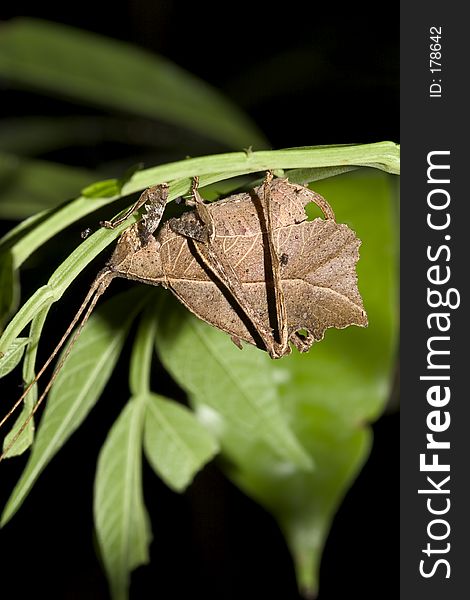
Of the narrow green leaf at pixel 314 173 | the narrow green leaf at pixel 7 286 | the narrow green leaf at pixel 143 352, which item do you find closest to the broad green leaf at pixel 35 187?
the narrow green leaf at pixel 143 352

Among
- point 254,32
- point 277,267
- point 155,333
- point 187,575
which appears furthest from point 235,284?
point 254,32

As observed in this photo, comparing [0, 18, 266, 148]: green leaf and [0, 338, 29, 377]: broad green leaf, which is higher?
[0, 18, 266, 148]: green leaf

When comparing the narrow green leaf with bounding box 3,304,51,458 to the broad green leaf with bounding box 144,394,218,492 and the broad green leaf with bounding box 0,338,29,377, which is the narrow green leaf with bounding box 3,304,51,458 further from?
the broad green leaf with bounding box 144,394,218,492

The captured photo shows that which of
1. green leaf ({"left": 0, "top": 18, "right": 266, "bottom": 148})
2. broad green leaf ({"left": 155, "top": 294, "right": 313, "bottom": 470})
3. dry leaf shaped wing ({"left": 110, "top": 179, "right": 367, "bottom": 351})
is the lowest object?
broad green leaf ({"left": 155, "top": 294, "right": 313, "bottom": 470})

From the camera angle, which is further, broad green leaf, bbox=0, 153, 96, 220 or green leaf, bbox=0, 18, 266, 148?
green leaf, bbox=0, 18, 266, 148

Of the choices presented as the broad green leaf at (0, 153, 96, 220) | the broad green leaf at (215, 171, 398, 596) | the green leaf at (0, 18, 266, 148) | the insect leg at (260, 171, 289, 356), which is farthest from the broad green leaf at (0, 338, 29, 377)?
the green leaf at (0, 18, 266, 148)

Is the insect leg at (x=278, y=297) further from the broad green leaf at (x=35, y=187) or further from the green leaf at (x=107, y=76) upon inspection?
the green leaf at (x=107, y=76)

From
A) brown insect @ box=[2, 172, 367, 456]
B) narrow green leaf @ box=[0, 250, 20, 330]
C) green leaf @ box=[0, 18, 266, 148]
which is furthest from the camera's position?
green leaf @ box=[0, 18, 266, 148]
